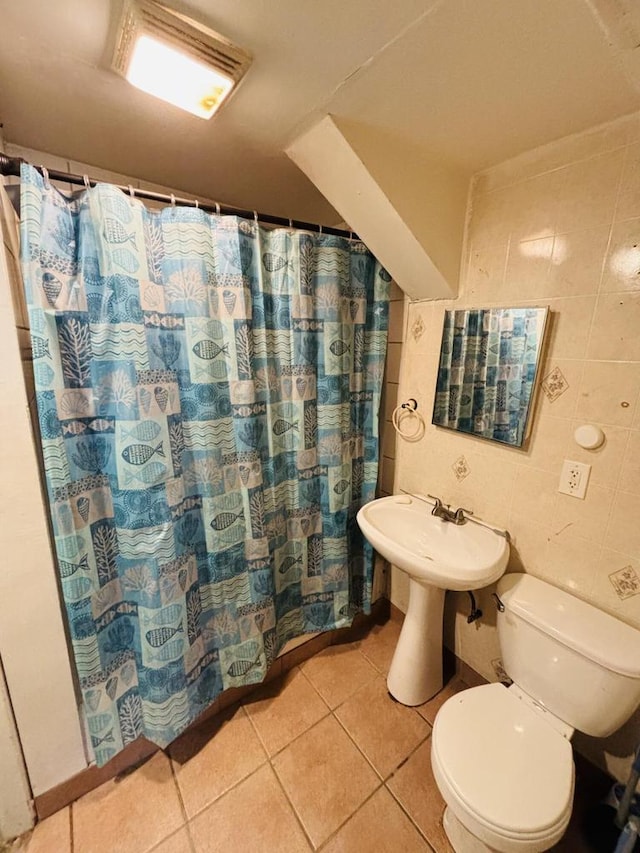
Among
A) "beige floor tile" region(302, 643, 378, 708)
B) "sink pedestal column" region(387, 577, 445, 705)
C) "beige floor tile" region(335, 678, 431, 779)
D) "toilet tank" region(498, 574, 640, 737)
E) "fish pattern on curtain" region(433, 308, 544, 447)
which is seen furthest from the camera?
"beige floor tile" region(302, 643, 378, 708)

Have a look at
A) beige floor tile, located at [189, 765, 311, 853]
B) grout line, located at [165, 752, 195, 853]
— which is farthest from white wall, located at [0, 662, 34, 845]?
beige floor tile, located at [189, 765, 311, 853]

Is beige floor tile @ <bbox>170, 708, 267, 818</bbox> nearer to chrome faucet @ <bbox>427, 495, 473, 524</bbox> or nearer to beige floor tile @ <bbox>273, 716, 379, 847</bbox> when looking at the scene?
beige floor tile @ <bbox>273, 716, 379, 847</bbox>

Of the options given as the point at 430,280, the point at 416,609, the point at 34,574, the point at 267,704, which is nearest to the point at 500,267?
the point at 430,280

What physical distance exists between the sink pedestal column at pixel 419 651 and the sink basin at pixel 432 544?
6.8 inches

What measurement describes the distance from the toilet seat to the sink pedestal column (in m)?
0.31

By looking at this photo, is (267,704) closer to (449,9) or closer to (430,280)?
(430,280)

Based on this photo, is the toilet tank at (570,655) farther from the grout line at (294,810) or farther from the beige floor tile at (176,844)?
Result: the beige floor tile at (176,844)

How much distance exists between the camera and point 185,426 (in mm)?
1165

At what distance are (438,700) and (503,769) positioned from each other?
0.63 meters

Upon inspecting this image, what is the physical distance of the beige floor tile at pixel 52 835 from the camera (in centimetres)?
104

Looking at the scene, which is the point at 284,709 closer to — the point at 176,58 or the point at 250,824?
the point at 250,824

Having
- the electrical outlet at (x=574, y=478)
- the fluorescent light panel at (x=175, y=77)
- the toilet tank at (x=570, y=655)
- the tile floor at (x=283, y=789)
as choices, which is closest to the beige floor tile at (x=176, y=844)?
the tile floor at (x=283, y=789)

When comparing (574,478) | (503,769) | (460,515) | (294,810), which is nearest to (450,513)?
(460,515)

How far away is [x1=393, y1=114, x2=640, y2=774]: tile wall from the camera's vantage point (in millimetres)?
976
